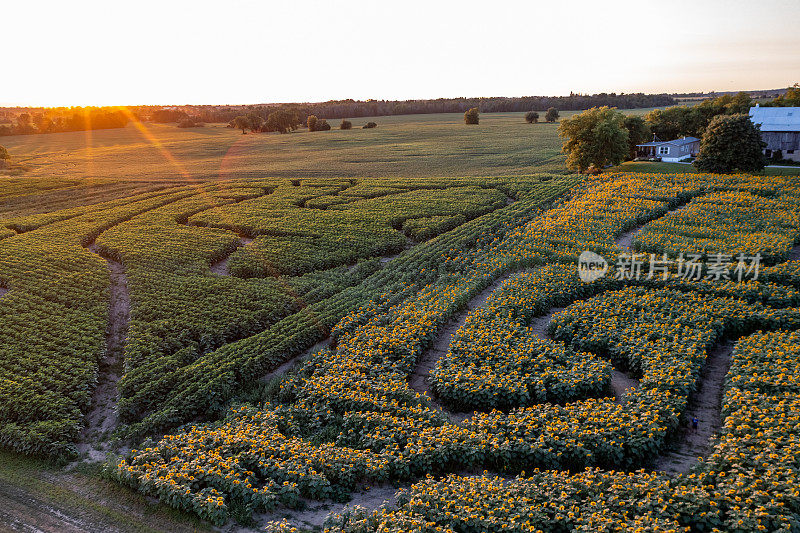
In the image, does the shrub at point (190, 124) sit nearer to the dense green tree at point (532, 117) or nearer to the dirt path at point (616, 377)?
the dense green tree at point (532, 117)

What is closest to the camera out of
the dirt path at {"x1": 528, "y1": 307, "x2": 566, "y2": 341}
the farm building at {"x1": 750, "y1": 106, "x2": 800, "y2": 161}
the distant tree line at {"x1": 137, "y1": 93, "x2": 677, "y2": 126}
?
the dirt path at {"x1": 528, "y1": 307, "x2": 566, "y2": 341}

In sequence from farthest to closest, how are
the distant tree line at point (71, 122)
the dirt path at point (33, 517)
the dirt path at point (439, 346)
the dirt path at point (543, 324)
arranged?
the distant tree line at point (71, 122) → the dirt path at point (543, 324) → the dirt path at point (439, 346) → the dirt path at point (33, 517)

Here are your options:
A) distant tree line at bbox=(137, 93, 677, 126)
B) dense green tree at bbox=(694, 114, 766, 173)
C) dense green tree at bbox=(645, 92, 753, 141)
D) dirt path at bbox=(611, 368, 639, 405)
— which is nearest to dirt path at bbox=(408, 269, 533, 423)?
dirt path at bbox=(611, 368, 639, 405)

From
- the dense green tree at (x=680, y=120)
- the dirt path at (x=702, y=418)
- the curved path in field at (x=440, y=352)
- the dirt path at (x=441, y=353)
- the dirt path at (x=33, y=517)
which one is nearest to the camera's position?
the dirt path at (x=33, y=517)

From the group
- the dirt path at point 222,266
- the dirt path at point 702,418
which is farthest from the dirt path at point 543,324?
the dirt path at point 222,266

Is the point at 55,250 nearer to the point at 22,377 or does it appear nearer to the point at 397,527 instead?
the point at 22,377

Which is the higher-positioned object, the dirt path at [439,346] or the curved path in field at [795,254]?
the curved path in field at [795,254]

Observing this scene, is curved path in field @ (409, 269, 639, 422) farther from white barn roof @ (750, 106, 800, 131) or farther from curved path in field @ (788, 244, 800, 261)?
white barn roof @ (750, 106, 800, 131)
